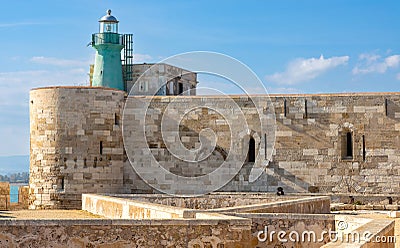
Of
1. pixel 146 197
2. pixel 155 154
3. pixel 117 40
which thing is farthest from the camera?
pixel 117 40

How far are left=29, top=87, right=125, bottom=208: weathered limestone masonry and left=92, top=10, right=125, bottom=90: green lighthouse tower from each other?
5667 mm

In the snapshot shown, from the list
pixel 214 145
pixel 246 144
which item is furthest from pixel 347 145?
pixel 214 145

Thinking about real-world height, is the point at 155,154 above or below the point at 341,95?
below

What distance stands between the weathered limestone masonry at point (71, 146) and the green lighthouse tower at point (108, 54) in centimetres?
567

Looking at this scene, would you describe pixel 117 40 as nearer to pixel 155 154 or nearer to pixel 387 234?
pixel 155 154

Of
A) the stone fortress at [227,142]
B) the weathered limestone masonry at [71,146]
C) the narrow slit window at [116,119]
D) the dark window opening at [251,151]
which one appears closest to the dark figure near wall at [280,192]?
the stone fortress at [227,142]

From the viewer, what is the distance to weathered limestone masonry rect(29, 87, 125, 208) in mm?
19656

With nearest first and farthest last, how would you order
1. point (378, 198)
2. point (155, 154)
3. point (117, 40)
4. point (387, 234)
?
point (387, 234) < point (378, 198) < point (155, 154) < point (117, 40)

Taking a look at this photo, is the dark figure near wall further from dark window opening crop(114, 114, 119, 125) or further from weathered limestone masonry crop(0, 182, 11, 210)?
weathered limestone masonry crop(0, 182, 11, 210)

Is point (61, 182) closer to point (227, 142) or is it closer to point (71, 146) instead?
point (71, 146)

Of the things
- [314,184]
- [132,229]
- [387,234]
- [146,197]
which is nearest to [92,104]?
[146,197]

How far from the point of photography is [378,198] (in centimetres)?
1883

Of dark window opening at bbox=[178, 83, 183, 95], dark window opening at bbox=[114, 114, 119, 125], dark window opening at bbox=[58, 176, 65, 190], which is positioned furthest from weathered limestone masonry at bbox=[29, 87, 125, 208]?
dark window opening at bbox=[178, 83, 183, 95]

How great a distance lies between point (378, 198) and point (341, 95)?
117 inches
